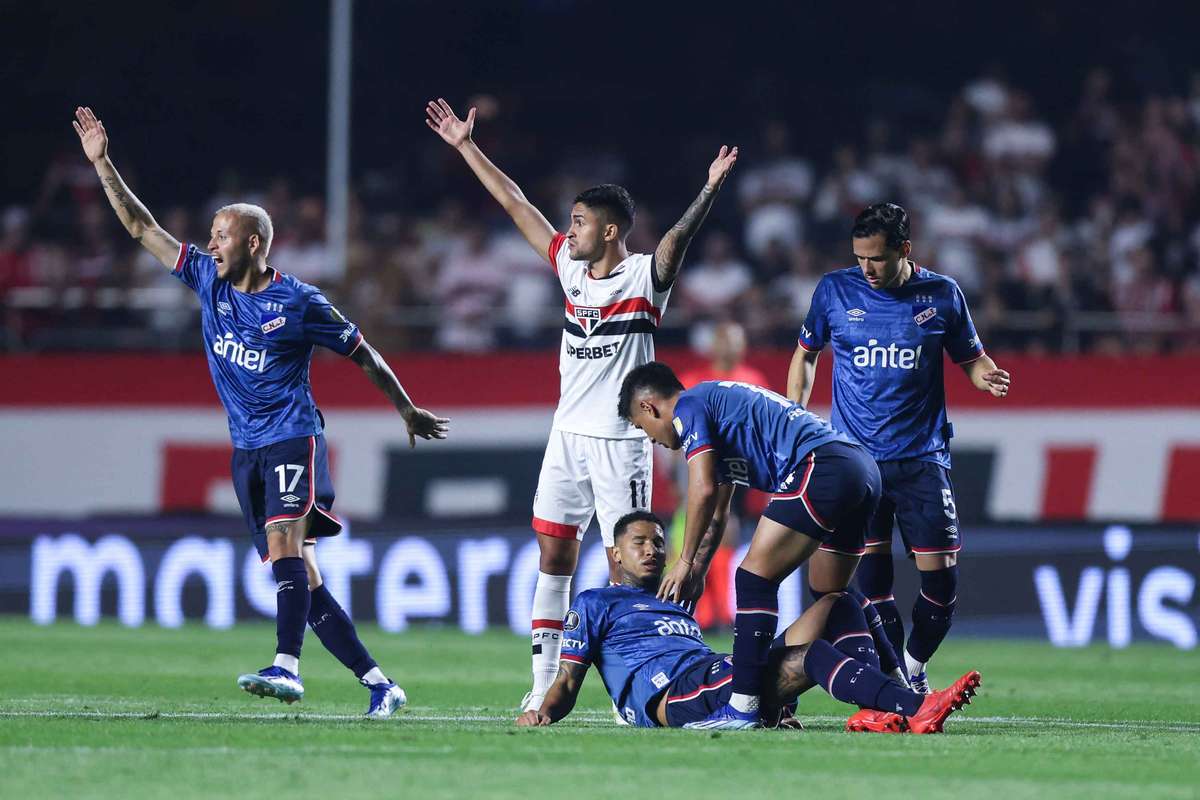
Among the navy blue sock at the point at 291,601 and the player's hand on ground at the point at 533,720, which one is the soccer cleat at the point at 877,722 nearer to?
the player's hand on ground at the point at 533,720

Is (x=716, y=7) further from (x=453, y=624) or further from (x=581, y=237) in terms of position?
(x=581, y=237)

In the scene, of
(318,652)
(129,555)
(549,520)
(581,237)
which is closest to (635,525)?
(549,520)

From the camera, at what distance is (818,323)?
9516mm

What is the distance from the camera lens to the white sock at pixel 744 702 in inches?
304

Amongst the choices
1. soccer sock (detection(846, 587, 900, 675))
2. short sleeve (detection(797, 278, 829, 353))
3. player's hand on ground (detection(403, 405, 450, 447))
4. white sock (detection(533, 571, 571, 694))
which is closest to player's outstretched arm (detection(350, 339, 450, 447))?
player's hand on ground (detection(403, 405, 450, 447))

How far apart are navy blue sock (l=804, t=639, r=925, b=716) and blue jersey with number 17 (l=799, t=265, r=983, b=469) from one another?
179cm

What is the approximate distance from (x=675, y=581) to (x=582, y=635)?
0.48m

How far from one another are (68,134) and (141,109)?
45.1 inches

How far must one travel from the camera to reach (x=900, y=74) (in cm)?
2339

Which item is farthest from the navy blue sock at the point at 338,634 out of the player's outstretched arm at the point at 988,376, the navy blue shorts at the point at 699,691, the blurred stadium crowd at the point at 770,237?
the blurred stadium crowd at the point at 770,237

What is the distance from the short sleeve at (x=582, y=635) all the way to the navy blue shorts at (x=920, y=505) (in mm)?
1810

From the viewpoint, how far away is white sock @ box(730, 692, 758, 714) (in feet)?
25.3

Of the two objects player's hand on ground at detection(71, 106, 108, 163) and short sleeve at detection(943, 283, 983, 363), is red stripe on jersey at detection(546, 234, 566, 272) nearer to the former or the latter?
short sleeve at detection(943, 283, 983, 363)

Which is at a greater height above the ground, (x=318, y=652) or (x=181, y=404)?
(x=181, y=404)
